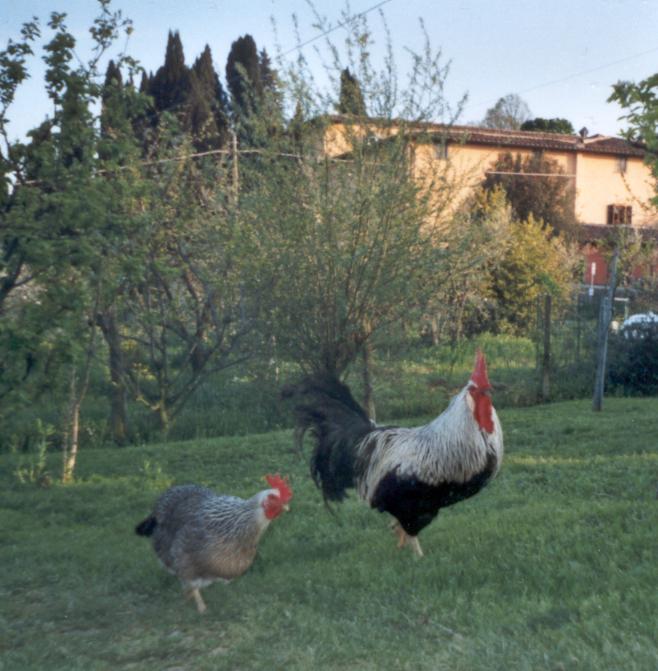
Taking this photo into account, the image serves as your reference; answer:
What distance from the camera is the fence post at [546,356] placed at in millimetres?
18141

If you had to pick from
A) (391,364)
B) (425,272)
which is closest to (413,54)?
(425,272)

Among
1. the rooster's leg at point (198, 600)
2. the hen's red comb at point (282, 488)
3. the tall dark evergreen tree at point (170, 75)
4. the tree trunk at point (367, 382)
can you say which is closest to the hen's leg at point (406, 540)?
the hen's red comb at point (282, 488)

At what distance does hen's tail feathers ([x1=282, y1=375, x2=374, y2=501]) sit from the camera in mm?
8633

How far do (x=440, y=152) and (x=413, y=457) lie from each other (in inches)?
290

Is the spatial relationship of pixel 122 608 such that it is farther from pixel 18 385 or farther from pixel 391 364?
pixel 391 364

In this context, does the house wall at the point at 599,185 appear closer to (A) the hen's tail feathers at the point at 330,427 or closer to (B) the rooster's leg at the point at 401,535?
(A) the hen's tail feathers at the point at 330,427

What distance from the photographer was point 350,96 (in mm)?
13273

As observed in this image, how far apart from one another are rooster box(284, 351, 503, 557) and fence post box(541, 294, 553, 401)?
32.5ft

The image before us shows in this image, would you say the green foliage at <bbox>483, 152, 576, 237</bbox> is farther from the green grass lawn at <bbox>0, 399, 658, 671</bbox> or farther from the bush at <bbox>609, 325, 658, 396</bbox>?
the green grass lawn at <bbox>0, 399, 658, 671</bbox>

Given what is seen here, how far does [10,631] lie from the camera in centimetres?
695

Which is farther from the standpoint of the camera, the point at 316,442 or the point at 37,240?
the point at 316,442

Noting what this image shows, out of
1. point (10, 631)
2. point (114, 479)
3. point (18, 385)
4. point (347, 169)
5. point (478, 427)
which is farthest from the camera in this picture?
point (347, 169)

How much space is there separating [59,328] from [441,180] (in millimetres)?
7061

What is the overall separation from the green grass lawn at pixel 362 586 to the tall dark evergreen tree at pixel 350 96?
16.3ft
